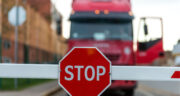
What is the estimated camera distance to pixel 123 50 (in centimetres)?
1134

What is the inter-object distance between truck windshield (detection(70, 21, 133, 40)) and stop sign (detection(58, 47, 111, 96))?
804 centimetres

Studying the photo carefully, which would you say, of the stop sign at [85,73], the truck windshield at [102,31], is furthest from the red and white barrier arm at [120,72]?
the truck windshield at [102,31]

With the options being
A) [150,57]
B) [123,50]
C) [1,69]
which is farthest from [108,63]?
[150,57]

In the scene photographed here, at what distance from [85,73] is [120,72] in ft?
1.30

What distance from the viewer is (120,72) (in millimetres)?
3504

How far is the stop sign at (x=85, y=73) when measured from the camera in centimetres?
335

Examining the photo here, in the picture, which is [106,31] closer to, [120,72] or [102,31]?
[102,31]

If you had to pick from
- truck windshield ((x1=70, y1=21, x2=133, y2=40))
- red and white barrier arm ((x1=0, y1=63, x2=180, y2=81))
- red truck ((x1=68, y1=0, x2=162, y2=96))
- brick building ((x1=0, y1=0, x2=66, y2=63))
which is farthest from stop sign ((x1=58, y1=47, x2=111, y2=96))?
brick building ((x1=0, y1=0, x2=66, y2=63))

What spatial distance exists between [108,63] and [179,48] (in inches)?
35.2

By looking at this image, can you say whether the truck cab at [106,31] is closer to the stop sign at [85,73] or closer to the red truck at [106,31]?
the red truck at [106,31]

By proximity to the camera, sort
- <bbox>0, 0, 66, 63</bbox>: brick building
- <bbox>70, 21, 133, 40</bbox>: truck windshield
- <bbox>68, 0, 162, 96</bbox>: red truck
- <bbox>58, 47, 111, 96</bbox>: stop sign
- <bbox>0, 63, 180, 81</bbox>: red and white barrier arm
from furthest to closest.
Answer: <bbox>0, 0, 66, 63</bbox>: brick building → <bbox>70, 21, 133, 40</bbox>: truck windshield → <bbox>68, 0, 162, 96</bbox>: red truck → <bbox>0, 63, 180, 81</bbox>: red and white barrier arm → <bbox>58, 47, 111, 96</bbox>: stop sign

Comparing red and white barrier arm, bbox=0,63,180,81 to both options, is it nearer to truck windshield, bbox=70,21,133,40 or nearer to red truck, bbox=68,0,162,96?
red truck, bbox=68,0,162,96

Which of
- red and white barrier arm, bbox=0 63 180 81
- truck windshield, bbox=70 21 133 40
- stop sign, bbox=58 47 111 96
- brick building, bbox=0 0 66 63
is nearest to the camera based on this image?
stop sign, bbox=58 47 111 96

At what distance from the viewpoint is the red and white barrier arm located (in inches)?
138
